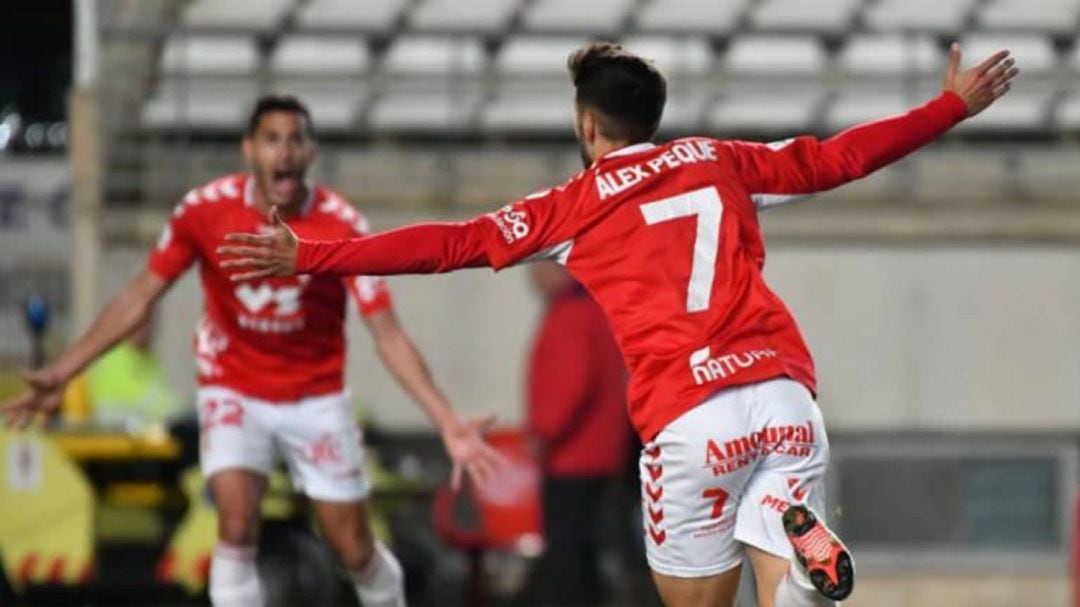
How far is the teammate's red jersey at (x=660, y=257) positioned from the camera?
708 cm

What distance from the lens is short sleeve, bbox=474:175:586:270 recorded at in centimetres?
710

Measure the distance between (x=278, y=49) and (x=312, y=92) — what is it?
0.45 m

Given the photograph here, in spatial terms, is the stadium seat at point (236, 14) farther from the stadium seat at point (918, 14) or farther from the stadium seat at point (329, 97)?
the stadium seat at point (918, 14)

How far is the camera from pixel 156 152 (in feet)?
55.3

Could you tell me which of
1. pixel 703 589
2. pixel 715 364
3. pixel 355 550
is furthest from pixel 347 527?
pixel 715 364

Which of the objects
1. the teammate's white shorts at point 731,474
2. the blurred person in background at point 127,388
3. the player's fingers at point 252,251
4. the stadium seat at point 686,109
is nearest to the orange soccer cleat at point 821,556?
the teammate's white shorts at point 731,474

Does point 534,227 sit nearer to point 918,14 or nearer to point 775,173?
point 775,173

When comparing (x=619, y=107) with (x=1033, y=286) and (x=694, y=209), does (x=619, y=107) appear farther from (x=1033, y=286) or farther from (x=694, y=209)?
(x=1033, y=286)

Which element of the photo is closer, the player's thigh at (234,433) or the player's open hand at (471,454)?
the player's open hand at (471,454)

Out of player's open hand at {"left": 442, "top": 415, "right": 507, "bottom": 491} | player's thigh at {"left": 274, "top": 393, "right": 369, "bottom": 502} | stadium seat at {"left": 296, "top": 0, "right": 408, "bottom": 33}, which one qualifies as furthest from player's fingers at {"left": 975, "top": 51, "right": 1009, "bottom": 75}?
stadium seat at {"left": 296, "top": 0, "right": 408, "bottom": 33}

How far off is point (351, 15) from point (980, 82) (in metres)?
11.0

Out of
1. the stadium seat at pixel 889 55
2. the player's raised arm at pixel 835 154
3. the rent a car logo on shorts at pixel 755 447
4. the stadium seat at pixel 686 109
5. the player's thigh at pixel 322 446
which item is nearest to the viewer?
the rent a car logo on shorts at pixel 755 447

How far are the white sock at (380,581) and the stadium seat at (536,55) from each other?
848 cm

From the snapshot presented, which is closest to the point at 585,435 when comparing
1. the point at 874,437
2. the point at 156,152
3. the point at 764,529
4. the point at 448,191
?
the point at 874,437
